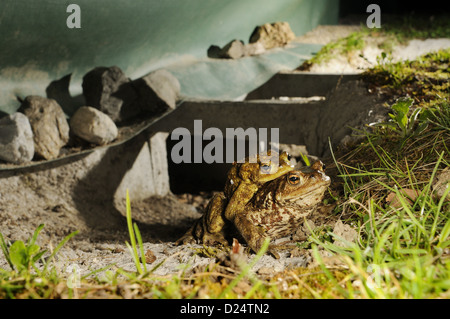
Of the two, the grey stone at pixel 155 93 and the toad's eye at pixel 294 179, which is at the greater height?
the grey stone at pixel 155 93

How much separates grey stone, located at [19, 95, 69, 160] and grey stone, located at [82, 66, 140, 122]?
1.31 ft

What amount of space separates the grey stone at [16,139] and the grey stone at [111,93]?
2.55 feet

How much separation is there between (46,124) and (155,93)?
1.10m

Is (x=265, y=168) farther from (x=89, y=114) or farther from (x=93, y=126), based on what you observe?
(x=89, y=114)

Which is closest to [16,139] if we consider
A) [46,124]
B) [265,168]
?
[46,124]

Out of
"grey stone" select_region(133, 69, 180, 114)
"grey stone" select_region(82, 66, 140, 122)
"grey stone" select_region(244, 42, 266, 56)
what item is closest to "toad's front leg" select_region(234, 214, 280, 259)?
"grey stone" select_region(133, 69, 180, 114)

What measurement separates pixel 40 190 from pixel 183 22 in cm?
274

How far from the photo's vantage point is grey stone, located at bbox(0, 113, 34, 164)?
309cm

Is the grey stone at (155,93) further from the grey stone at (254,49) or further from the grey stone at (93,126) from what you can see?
the grey stone at (254,49)

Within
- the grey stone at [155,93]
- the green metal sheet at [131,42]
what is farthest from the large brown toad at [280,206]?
the green metal sheet at [131,42]

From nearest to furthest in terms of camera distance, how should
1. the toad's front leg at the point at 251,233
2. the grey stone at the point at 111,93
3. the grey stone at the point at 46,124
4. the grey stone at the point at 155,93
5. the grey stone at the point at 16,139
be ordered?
1. the toad's front leg at the point at 251,233
2. the grey stone at the point at 16,139
3. the grey stone at the point at 46,124
4. the grey stone at the point at 111,93
5. the grey stone at the point at 155,93

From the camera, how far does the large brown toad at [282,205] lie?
195cm

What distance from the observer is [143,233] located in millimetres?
3848

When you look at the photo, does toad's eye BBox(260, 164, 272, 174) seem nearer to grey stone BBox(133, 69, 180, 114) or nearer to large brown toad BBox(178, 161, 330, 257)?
large brown toad BBox(178, 161, 330, 257)
